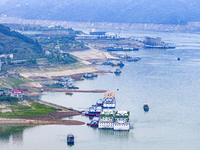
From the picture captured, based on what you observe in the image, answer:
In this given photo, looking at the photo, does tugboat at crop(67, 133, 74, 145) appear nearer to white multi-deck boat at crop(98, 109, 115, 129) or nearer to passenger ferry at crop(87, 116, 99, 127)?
white multi-deck boat at crop(98, 109, 115, 129)

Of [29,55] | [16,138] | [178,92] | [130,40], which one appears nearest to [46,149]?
[16,138]

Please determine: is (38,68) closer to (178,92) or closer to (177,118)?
(178,92)

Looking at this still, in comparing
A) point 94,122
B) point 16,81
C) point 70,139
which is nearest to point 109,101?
point 94,122

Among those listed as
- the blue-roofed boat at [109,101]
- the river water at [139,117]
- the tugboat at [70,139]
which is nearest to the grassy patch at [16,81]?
the river water at [139,117]

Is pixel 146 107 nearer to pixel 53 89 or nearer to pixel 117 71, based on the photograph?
pixel 53 89

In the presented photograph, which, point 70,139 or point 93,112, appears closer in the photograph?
point 70,139

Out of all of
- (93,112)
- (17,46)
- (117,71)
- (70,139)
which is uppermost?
(17,46)

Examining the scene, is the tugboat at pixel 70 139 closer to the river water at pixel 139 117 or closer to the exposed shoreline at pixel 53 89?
the river water at pixel 139 117
